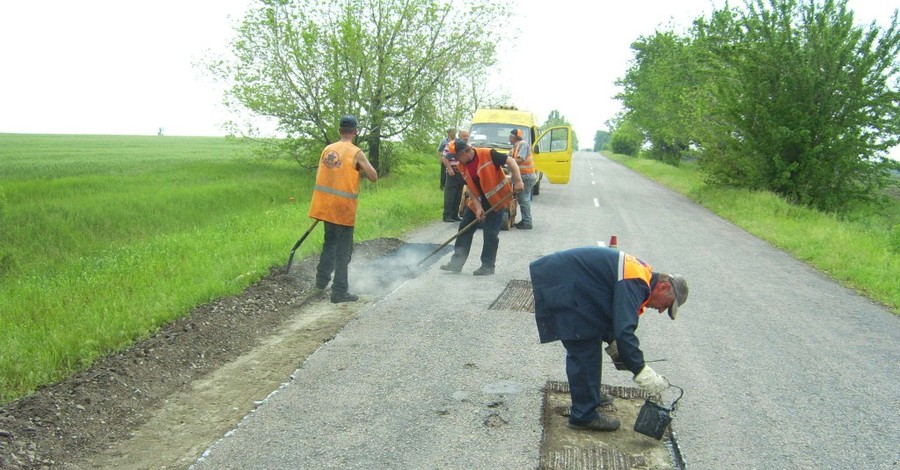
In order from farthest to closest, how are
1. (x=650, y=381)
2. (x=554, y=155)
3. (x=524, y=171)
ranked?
(x=554, y=155) → (x=524, y=171) → (x=650, y=381)

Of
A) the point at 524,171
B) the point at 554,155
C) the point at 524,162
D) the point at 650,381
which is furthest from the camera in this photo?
the point at 554,155

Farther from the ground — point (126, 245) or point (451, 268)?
point (451, 268)

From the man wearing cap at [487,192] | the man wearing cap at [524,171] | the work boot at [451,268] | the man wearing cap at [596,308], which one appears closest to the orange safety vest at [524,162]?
the man wearing cap at [524,171]

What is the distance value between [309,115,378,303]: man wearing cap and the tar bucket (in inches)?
155

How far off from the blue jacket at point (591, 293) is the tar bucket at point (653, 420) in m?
0.31

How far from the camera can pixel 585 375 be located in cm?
427

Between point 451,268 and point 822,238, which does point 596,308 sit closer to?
point 451,268

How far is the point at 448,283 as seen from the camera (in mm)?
Result: 8320

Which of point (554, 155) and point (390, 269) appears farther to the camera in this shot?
point (554, 155)

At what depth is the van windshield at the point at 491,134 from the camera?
17688 mm

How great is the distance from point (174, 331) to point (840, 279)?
333 inches

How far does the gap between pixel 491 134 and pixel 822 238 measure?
8.02m

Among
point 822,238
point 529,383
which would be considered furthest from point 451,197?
point 529,383

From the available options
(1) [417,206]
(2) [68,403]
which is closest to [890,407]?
(2) [68,403]
